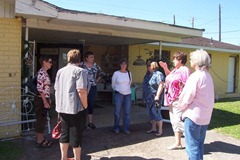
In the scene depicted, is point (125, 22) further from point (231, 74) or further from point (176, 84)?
point (231, 74)

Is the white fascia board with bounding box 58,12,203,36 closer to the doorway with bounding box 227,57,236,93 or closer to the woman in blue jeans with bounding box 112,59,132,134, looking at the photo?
the woman in blue jeans with bounding box 112,59,132,134

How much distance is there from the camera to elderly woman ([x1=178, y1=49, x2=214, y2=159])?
12.1ft

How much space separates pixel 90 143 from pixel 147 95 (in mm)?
1703

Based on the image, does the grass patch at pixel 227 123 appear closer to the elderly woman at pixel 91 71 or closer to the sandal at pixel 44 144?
the elderly woman at pixel 91 71

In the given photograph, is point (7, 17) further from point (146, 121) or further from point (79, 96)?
point (146, 121)

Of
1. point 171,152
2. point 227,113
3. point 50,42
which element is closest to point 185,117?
point 171,152

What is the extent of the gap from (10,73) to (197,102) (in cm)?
382

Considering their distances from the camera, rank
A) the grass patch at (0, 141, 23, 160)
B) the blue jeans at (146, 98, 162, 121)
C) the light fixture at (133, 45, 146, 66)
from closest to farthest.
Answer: the grass patch at (0, 141, 23, 160)
the blue jeans at (146, 98, 162, 121)
the light fixture at (133, 45, 146, 66)

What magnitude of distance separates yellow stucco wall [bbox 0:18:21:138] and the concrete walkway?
0.50 metres

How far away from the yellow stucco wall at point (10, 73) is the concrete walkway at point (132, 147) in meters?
0.50

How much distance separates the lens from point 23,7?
5.34 m

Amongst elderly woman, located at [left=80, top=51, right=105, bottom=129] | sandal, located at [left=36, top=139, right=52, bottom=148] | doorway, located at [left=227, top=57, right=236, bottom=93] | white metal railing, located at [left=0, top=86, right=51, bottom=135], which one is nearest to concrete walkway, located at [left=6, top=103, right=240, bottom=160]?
sandal, located at [left=36, top=139, right=52, bottom=148]

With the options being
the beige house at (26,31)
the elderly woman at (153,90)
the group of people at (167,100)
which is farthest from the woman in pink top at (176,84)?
the beige house at (26,31)

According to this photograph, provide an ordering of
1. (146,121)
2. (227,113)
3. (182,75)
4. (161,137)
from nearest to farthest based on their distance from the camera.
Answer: (182,75)
(161,137)
(146,121)
(227,113)
